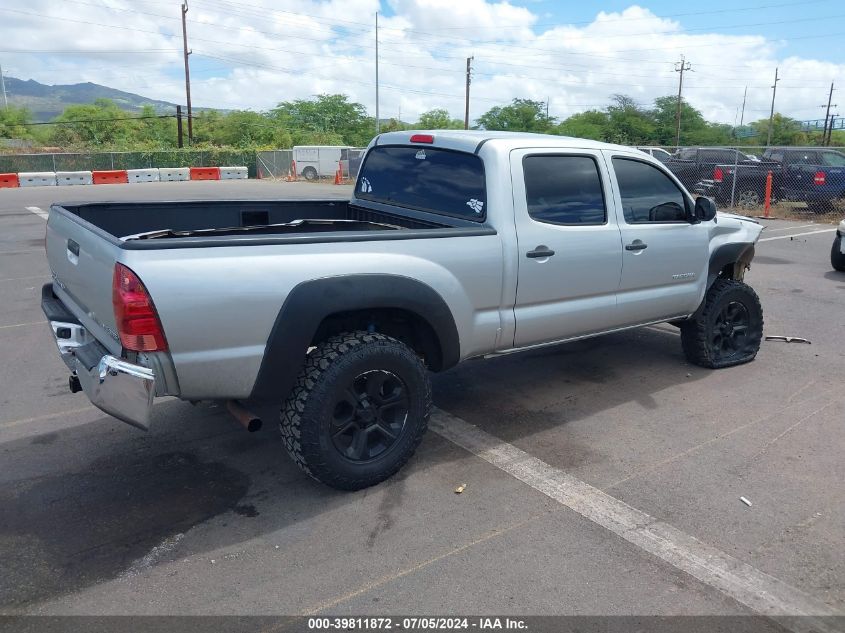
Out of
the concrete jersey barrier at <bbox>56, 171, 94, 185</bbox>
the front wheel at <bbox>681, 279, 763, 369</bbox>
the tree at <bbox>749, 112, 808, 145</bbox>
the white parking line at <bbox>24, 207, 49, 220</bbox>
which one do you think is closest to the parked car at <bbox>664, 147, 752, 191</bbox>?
the front wheel at <bbox>681, 279, 763, 369</bbox>

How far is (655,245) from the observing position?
5.10 metres

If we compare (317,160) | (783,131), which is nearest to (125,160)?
(317,160)

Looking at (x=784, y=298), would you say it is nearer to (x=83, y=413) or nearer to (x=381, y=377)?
(x=381, y=377)

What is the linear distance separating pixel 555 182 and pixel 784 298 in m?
5.78

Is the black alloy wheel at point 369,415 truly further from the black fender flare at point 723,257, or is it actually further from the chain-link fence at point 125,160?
the chain-link fence at point 125,160

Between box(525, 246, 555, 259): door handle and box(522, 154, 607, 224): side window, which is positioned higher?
box(522, 154, 607, 224): side window

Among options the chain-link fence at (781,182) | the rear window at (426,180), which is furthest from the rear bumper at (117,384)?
the chain-link fence at (781,182)

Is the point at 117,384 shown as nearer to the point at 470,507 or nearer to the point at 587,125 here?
the point at 470,507

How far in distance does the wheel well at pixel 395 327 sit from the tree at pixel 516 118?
52.9 metres

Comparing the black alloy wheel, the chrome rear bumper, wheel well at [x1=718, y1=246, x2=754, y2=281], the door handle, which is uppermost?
the door handle

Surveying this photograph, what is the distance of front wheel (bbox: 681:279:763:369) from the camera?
229 inches

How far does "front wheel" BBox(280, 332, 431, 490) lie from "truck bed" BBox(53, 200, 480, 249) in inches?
34.4

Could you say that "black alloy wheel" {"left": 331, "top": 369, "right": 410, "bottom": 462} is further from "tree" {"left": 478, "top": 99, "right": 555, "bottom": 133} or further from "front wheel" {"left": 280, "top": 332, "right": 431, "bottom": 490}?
"tree" {"left": 478, "top": 99, "right": 555, "bottom": 133}

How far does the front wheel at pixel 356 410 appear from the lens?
11.8 ft
